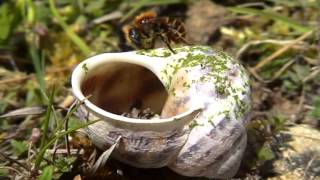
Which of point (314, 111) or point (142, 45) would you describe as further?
point (314, 111)

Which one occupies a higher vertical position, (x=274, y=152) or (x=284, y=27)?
(x=284, y=27)

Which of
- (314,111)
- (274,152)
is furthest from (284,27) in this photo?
(274,152)

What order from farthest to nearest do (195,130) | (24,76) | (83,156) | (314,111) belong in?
(24,76) < (314,111) < (83,156) < (195,130)

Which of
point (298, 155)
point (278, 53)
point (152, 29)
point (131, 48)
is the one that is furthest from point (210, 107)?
point (278, 53)

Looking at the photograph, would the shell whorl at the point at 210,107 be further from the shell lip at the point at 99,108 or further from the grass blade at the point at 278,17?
the grass blade at the point at 278,17

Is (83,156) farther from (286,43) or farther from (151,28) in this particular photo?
(286,43)

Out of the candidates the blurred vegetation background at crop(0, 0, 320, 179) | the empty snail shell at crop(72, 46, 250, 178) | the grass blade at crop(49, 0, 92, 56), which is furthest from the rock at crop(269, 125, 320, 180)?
the grass blade at crop(49, 0, 92, 56)

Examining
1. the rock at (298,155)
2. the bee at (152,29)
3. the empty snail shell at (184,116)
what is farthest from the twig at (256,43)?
the empty snail shell at (184,116)
